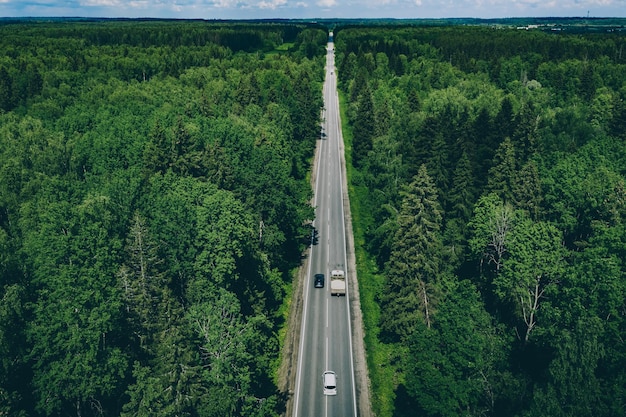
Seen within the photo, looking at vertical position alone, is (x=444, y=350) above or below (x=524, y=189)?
below

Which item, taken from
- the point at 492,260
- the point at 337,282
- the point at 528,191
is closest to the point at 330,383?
the point at 337,282

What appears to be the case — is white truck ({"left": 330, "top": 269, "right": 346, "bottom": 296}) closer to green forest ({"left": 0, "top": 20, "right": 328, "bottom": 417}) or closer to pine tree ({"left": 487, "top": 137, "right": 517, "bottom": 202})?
green forest ({"left": 0, "top": 20, "right": 328, "bottom": 417})

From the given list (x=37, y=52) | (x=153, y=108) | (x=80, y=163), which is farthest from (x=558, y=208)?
(x=37, y=52)

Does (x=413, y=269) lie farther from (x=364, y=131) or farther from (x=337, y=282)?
(x=364, y=131)

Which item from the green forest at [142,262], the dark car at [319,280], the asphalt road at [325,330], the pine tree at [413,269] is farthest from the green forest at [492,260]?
the green forest at [142,262]

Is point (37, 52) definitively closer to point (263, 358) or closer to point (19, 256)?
point (19, 256)

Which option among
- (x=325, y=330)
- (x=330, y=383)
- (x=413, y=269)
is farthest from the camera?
(x=325, y=330)
